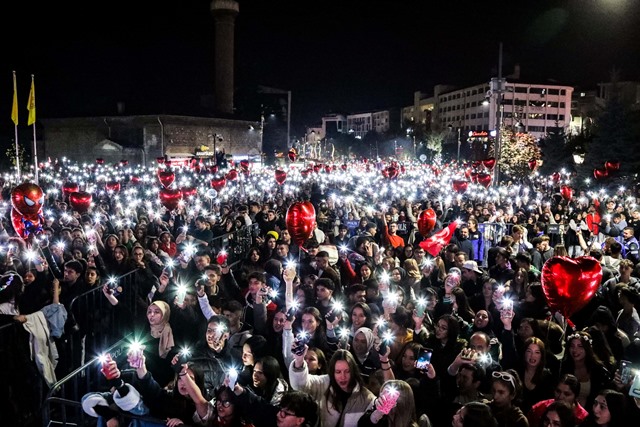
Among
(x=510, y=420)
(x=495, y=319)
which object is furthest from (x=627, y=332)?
(x=510, y=420)

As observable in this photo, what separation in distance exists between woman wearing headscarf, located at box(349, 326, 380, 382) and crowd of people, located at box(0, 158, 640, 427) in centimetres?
1

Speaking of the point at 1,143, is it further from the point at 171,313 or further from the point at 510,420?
the point at 510,420

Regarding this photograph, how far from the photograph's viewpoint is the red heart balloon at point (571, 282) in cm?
602

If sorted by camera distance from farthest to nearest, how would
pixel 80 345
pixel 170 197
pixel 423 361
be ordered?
pixel 170 197, pixel 80 345, pixel 423 361

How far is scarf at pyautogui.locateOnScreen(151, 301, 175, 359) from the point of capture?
19.1ft

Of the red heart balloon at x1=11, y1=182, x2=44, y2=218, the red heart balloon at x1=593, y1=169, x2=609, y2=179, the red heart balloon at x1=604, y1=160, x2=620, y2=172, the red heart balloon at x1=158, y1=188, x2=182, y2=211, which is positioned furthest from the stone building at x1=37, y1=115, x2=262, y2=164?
the red heart balloon at x1=11, y1=182, x2=44, y2=218

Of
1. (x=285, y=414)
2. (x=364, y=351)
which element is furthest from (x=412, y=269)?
(x=285, y=414)

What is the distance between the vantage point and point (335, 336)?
6.09m

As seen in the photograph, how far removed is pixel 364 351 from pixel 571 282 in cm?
234

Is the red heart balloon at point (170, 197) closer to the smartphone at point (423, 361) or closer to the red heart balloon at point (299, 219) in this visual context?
the red heart balloon at point (299, 219)

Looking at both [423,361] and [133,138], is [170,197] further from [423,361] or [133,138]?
[133,138]

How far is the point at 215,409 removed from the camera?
4371 millimetres

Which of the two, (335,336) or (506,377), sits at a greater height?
(506,377)

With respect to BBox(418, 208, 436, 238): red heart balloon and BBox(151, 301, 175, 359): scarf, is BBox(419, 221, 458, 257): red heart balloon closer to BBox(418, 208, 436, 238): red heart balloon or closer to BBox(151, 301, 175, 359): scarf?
BBox(418, 208, 436, 238): red heart balloon
